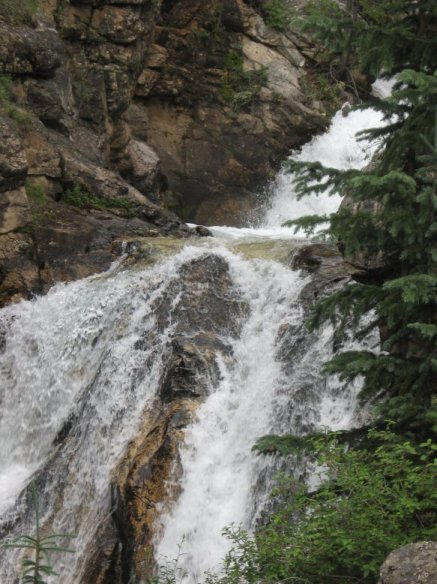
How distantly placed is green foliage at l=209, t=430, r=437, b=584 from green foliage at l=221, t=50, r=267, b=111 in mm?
18421

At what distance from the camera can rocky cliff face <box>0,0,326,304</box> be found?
52.9ft

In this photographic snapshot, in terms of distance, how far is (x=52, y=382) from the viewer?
13.3m

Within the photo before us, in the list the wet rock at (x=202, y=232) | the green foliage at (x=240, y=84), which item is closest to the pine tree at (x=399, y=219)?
the wet rock at (x=202, y=232)

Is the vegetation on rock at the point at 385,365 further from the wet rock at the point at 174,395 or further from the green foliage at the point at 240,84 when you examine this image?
the green foliage at the point at 240,84

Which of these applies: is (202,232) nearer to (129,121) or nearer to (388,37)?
(129,121)

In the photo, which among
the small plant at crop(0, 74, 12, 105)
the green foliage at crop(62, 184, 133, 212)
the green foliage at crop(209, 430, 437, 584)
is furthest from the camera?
the green foliage at crop(62, 184, 133, 212)

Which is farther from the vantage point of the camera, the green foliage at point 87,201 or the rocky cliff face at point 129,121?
the green foliage at point 87,201

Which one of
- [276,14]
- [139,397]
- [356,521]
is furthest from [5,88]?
[356,521]

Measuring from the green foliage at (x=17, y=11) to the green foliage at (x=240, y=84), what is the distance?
6.75m

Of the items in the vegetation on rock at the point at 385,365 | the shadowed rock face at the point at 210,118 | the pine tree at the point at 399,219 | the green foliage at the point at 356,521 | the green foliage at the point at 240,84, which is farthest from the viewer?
the green foliage at the point at 240,84

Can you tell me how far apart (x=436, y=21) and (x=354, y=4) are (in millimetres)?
21188

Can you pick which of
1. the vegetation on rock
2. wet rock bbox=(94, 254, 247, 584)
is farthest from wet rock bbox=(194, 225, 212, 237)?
the vegetation on rock

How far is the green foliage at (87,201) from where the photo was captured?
17234 millimetres

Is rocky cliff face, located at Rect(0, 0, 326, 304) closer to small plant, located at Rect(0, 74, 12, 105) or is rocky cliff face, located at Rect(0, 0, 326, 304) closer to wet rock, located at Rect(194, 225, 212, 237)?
small plant, located at Rect(0, 74, 12, 105)
